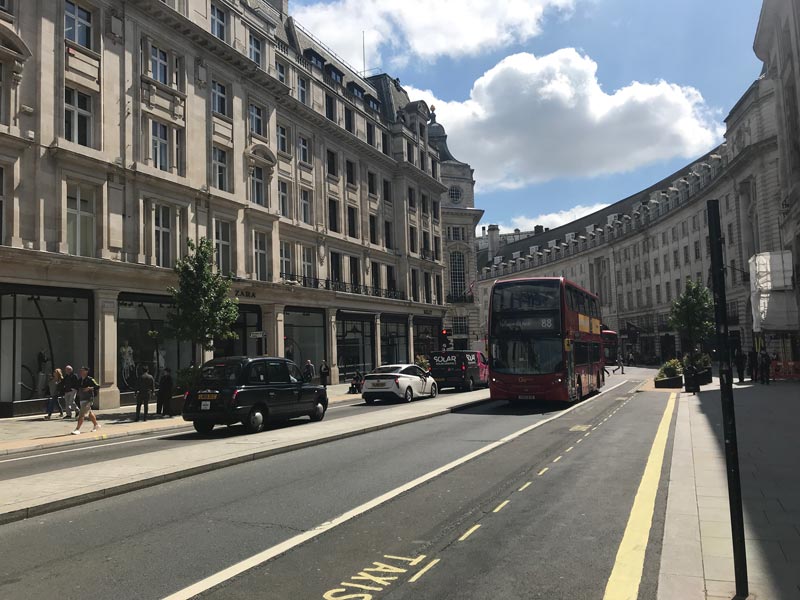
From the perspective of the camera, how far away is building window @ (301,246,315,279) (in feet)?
126

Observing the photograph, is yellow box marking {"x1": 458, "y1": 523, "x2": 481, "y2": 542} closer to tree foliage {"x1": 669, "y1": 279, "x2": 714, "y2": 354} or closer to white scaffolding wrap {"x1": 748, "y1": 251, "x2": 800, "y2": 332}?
white scaffolding wrap {"x1": 748, "y1": 251, "x2": 800, "y2": 332}

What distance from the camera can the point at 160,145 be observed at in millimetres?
27406

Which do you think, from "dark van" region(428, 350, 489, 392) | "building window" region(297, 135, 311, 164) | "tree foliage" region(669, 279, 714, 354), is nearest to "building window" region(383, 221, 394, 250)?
"building window" region(297, 135, 311, 164)

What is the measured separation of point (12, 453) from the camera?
13562mm

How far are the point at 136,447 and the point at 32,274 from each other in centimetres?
1076

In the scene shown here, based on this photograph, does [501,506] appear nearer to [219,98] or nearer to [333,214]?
[219,98]

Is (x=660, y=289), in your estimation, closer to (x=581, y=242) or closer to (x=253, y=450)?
(x=581, y=242)

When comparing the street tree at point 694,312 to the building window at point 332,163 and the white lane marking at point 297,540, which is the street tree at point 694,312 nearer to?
the building window at point 332,163

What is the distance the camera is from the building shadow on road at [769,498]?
480cm

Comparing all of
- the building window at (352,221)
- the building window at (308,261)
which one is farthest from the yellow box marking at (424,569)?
the building window at (352,221)

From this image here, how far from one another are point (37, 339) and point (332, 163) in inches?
940

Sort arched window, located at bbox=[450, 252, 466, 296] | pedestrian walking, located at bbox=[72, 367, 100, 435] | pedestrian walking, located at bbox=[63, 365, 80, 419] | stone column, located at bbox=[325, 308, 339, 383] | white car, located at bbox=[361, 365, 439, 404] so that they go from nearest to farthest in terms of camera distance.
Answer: pedestrian walking, located at bbox=[72, 367, 100, 435], pedestrian walking, located at bbox=[63, 365, 80, 419], white car, located at bbox=[361, 365, 439, 404], stone column, located at bbox=[325, 308, 339, 383], arched window, located at bbox=[450, 252, 466, 296]

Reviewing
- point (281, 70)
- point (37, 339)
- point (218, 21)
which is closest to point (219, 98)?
point (218, 21)

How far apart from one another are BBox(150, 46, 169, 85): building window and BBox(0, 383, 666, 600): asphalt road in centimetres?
2191
